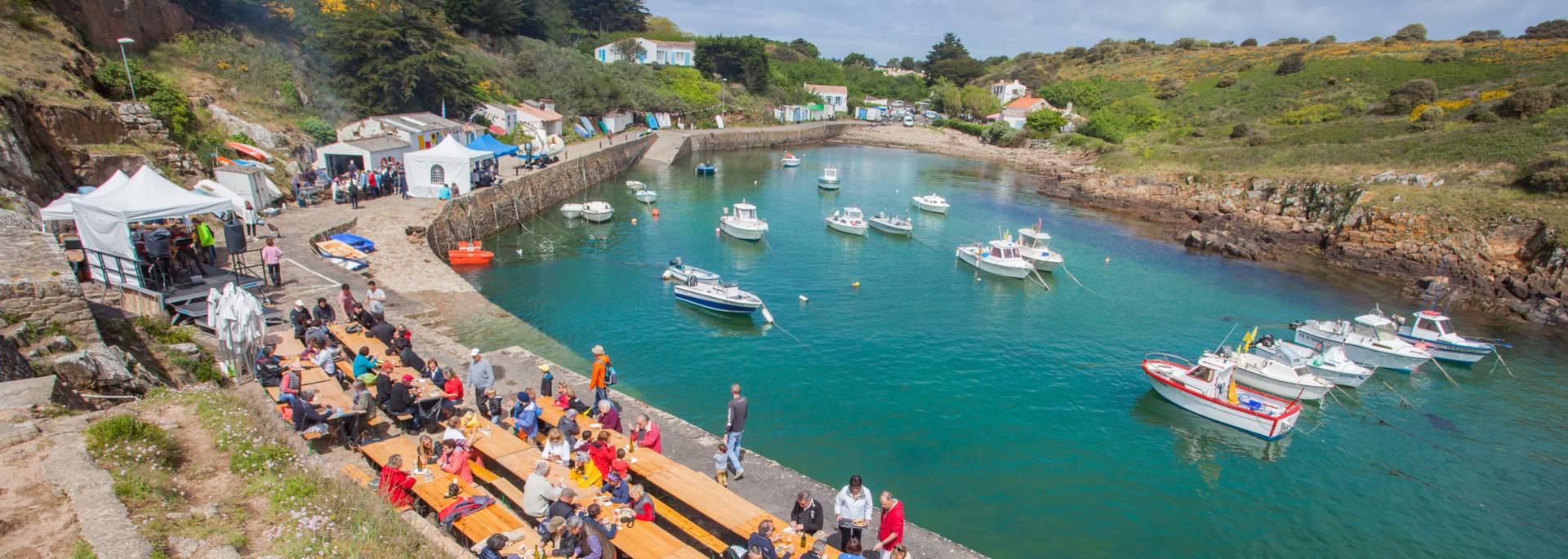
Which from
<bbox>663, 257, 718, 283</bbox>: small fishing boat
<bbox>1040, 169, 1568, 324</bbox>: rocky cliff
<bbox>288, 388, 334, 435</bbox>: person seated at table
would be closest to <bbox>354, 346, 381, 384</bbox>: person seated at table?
<bbox>288, 388, 334, 435</bbox>: person seated at table

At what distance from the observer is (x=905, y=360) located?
2223 cm

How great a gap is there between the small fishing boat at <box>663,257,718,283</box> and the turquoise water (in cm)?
103

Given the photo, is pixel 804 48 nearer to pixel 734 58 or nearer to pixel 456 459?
pixel 734 58

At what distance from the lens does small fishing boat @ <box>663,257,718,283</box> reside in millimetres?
26469

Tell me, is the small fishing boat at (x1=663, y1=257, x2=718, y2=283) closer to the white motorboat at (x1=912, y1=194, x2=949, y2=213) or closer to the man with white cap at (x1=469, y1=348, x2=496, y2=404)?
the man with white cap at (x1=469, y1=348, x2=496, y2=404)

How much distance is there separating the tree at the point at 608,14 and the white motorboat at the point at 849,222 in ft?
247

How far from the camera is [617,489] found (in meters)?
9.18

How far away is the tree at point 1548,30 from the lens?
244 feet

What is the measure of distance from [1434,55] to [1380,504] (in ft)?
273

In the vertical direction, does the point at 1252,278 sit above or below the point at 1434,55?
below

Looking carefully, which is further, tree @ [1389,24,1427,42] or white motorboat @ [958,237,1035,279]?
tree @ [1389,24,1427,42]

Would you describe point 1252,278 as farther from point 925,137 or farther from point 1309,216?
point 925,137

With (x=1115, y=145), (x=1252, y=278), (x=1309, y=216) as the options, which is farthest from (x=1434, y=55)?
(x=1252, y=278)

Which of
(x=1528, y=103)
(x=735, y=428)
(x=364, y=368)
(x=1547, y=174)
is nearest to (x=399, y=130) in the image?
(x=364, y=368)
